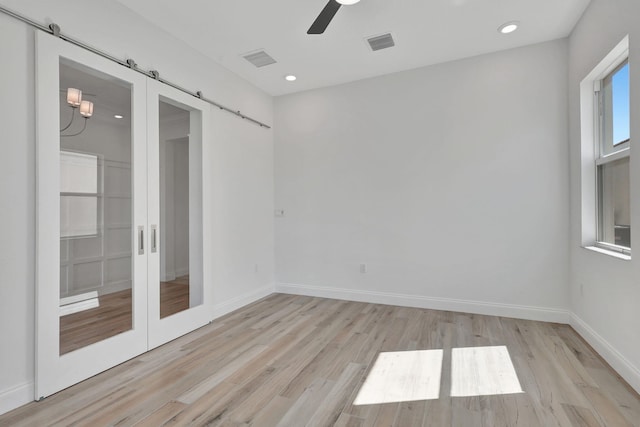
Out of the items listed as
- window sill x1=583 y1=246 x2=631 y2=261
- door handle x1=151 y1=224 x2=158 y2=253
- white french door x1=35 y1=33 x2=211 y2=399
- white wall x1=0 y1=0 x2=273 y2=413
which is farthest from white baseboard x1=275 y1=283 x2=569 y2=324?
door handle x1=151 y1=224 x2=158 y2=253

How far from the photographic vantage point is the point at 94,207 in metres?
2.52

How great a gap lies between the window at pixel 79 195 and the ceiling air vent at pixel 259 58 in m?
2.00

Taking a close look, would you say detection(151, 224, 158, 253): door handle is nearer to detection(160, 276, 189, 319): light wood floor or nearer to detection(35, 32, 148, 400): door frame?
detection(160, 276, 189, 319): light wood floor

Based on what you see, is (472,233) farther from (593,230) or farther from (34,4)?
(34,4)

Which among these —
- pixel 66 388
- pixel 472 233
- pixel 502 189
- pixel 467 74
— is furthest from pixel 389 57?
pixel 66 388

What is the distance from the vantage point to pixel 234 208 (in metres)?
3.93

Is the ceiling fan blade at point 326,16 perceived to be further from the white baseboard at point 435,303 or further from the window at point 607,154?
the white baseboard at point 435,303

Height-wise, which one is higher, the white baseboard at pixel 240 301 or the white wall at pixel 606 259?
the white wall at pixel 606 259

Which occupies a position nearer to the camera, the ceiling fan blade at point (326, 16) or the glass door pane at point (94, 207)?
the ceiling fan blade at point (326, 16)

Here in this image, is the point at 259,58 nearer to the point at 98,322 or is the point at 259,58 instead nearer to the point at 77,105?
the point at 77,105

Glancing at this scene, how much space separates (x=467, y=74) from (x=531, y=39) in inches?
25.7

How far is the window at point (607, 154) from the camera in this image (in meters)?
2.45

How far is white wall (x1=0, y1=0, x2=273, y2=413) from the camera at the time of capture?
1923 mm

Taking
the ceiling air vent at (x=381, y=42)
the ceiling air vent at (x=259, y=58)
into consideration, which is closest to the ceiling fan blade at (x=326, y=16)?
the ceiling air vent at (x=381, y=42)
